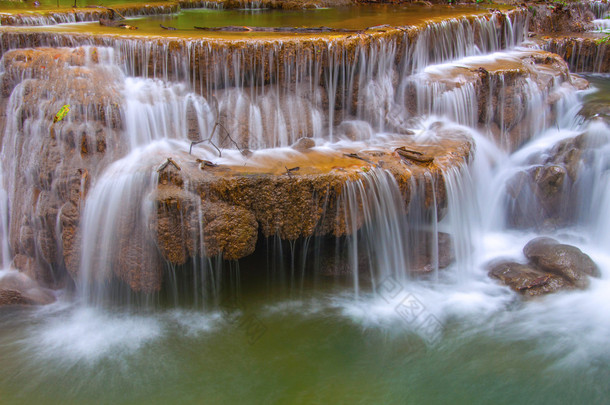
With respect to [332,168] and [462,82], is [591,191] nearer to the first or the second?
[462,82]

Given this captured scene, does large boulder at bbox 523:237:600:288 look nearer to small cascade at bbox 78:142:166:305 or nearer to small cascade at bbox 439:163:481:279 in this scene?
small cascade at bbox 439:163:481:279

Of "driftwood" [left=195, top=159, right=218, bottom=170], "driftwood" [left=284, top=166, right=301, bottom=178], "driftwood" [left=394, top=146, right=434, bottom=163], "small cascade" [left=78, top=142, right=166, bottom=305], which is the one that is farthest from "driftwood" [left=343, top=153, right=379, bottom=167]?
"small cascade" [left=78, top=142, right=166, bottom=305]

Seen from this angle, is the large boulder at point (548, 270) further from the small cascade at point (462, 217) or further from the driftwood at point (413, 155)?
the driftwood at point (413, 155)

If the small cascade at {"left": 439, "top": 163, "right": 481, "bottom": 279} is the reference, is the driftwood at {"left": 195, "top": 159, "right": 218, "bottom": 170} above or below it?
above

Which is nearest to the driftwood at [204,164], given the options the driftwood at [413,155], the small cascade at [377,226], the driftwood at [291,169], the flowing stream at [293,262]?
the flowing stream at [293,262]

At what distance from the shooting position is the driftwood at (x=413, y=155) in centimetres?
695

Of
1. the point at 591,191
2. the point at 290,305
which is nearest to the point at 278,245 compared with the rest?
the point at 290,305

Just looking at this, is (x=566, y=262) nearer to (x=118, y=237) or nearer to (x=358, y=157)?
(x=358, y=157)

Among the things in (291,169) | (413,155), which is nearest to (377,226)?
(413,155)

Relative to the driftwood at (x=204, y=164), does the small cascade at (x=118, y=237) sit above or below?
below

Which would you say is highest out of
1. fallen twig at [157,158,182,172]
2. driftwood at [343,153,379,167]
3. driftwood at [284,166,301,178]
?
fallen twig at [157,158,182,172]

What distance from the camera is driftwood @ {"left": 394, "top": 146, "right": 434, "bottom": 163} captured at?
6950mm

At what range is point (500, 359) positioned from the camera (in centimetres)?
591

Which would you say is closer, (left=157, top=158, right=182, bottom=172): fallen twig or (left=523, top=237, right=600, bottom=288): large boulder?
(left=157, top=158, right=182, bottom=172): fallen twig
